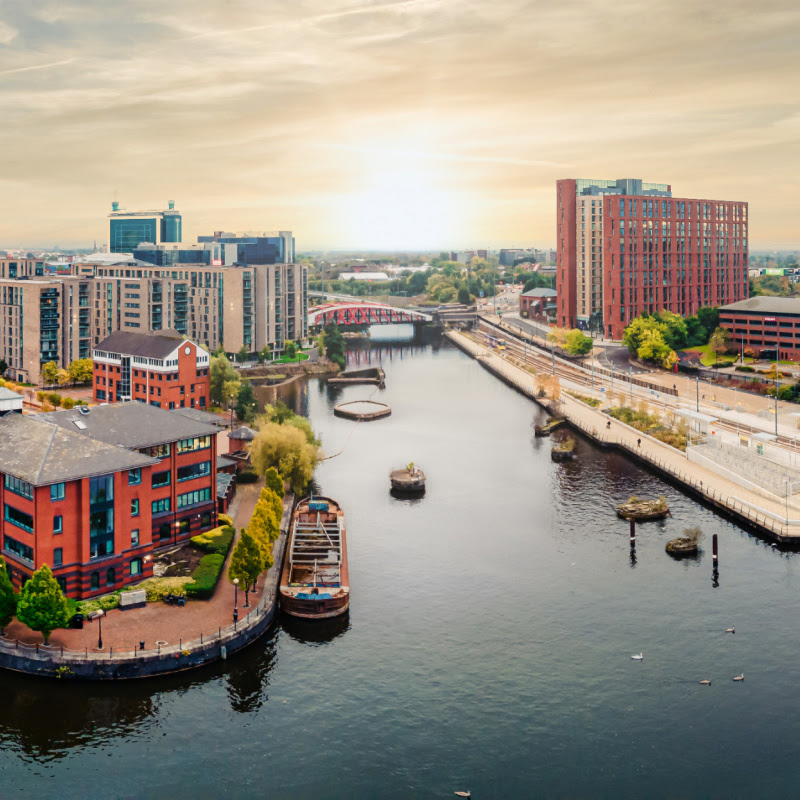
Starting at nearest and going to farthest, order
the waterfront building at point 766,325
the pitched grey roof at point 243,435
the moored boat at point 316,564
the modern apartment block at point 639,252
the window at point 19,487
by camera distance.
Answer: the window at point 19,487
the moored boat at point 316,564
the pitched grey roof at point 243,435
the waterfront building at point 766,325
the modern apartment block at point 639,252

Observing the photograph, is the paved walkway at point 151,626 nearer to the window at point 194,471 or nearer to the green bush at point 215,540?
the green bush at point 215,540

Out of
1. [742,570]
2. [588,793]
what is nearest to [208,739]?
[588,793]

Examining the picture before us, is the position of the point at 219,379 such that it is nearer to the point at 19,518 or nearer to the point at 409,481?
the point at 409,481

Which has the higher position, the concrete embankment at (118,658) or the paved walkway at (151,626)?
the paved walkway at (151,626)

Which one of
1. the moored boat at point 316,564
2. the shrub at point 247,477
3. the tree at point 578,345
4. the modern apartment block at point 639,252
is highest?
the modern apartment block at point 639,252

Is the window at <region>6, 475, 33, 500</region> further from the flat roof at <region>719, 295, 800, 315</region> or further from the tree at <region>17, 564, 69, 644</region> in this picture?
the flat roof at <region>719, 295, 800, 315</region>

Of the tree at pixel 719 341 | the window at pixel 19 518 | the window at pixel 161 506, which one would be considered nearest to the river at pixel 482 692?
the window at pixel 19 518

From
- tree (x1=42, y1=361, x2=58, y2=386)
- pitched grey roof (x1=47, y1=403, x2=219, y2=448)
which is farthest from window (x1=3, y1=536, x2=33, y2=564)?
tree (x1=42, y1=361, x2=58, y2=386)

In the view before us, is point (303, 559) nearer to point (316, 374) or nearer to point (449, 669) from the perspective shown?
point (449, 669)
